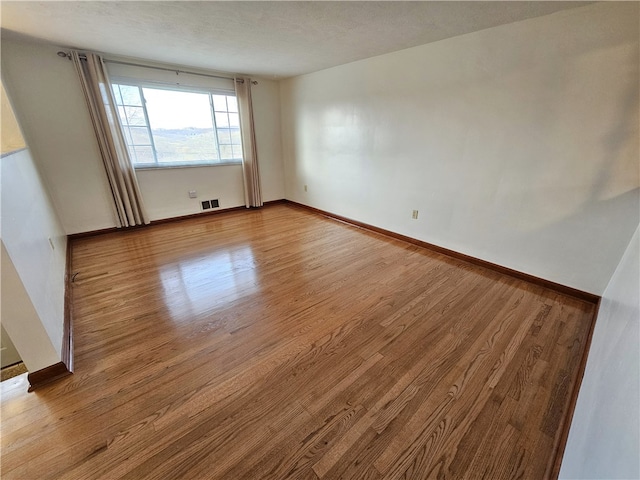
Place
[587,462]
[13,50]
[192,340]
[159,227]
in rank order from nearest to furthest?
[587,462] < [192,340] < [13,50] < [159,227]

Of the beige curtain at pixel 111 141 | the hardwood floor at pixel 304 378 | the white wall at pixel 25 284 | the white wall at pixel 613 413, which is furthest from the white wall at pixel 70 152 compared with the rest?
the white wall at pixel 613 413

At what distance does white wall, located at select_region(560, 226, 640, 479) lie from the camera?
632 millimetres

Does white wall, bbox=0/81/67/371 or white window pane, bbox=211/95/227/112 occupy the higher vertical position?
white window pane, bbox=211/95/227/112

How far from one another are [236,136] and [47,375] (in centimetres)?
394

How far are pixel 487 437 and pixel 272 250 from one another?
2.48 meters

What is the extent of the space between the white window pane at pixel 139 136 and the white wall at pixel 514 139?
2.70m

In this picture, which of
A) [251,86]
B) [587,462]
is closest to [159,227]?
[251,86]

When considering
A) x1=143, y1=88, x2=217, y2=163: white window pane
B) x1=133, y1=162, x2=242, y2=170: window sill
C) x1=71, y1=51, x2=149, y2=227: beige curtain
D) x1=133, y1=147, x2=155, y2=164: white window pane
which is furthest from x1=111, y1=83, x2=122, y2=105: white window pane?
x1=133, y1=162, x2=242, y2=170: window sill

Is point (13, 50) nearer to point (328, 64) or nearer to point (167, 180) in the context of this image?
point (167, 180)

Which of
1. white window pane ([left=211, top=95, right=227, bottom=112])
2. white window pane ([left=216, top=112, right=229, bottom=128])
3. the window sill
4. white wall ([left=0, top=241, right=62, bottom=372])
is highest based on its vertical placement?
white window pane ([left=211, top=95, right=227, bottom=112])

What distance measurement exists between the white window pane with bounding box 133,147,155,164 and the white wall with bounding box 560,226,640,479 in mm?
4743

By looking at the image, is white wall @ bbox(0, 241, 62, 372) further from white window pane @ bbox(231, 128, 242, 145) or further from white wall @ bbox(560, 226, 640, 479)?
white window pane @ bbox(231, 128, 242, 145)

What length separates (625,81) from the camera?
1.78 metres

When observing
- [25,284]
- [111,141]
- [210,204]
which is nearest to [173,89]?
[111,141]
